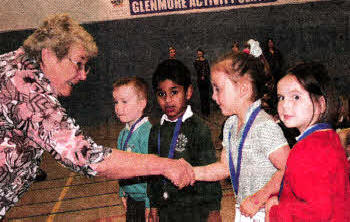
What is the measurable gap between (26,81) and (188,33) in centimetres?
85

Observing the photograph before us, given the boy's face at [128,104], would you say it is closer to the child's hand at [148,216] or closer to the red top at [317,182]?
the child's hand at [148,216]

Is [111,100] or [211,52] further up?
[211,52]

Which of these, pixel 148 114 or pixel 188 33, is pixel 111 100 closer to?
pixel 148 114

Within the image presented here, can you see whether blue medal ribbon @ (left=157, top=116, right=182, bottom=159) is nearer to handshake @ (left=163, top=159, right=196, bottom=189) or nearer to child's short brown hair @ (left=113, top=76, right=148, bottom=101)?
handshake @ (left=163, top=159, right=196, bottom=189)

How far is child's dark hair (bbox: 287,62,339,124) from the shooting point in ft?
3.75

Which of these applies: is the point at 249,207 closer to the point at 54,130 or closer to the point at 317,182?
the point at 317,182

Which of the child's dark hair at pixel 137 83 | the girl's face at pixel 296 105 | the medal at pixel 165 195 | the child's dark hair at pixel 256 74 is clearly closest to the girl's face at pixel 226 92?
the child's dark hair at pixel 256 74

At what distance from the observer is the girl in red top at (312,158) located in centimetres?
103

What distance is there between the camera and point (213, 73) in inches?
59.5

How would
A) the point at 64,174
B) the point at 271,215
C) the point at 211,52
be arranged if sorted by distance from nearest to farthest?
1. the point at 271,215
2. the point at 211,52
3. the point at 64,174

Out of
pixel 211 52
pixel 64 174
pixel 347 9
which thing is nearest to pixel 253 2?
pixel 211 52

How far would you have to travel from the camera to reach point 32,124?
122cm

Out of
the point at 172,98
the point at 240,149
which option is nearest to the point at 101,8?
the point at 172,98

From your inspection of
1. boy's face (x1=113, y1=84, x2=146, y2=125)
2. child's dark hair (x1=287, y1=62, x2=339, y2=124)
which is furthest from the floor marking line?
child's dark hair (x1=287, y1=62, x2=339, y2=124)
